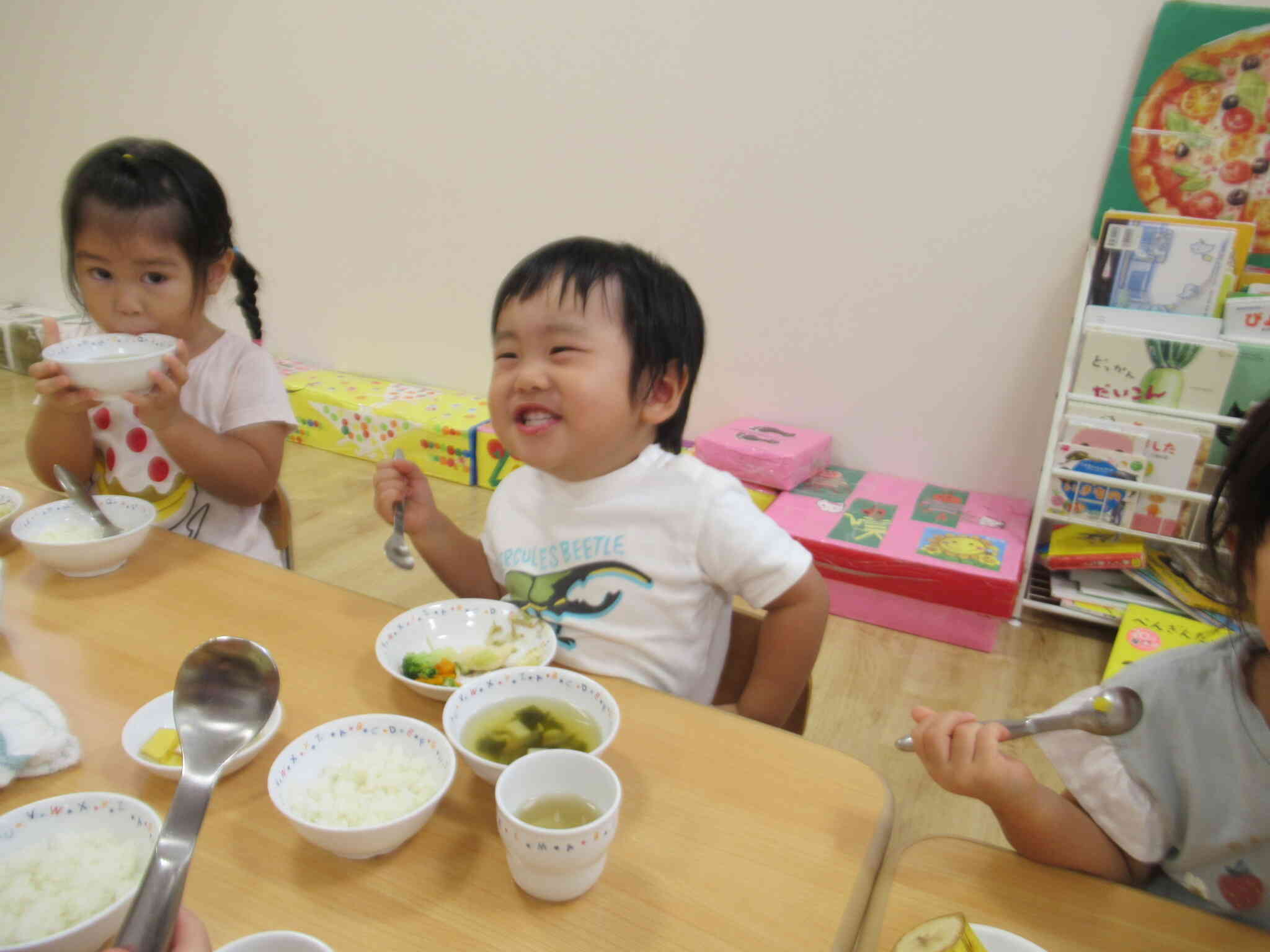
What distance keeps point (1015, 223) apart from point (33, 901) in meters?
2.36

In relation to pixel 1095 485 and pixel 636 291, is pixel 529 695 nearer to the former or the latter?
pixel 636 291

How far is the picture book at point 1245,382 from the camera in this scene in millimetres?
1767

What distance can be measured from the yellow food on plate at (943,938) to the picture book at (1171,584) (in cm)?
180

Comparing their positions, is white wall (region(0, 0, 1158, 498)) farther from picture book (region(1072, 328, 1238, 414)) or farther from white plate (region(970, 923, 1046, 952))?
white plate (region(970, 923, 1046, 952))

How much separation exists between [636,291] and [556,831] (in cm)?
65

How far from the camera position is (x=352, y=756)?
66 cm

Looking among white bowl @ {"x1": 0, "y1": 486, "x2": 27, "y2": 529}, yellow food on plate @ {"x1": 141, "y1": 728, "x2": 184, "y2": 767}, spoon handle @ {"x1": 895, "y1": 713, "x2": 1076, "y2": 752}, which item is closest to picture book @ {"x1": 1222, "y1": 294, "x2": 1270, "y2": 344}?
spoon handle @ {"x1": 895, "y1": 713, "x2": 1076, "y2": 752}

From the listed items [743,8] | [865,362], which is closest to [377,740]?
[865,362]

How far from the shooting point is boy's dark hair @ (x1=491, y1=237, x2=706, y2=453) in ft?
3.16

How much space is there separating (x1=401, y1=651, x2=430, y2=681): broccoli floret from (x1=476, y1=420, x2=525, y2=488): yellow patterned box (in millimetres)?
1888

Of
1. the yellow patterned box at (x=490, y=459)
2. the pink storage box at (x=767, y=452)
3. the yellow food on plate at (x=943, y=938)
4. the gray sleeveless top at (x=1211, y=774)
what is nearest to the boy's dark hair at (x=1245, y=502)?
the gray sleeveless top at (x=1211, y=774)

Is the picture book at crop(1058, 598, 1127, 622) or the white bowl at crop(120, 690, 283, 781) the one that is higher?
the white bowl at crop(120, 690, 283, 781)

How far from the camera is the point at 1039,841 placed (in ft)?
2.21

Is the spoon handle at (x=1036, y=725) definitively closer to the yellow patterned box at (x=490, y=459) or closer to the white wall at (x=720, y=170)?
the white wall at (x=720, y=170)
